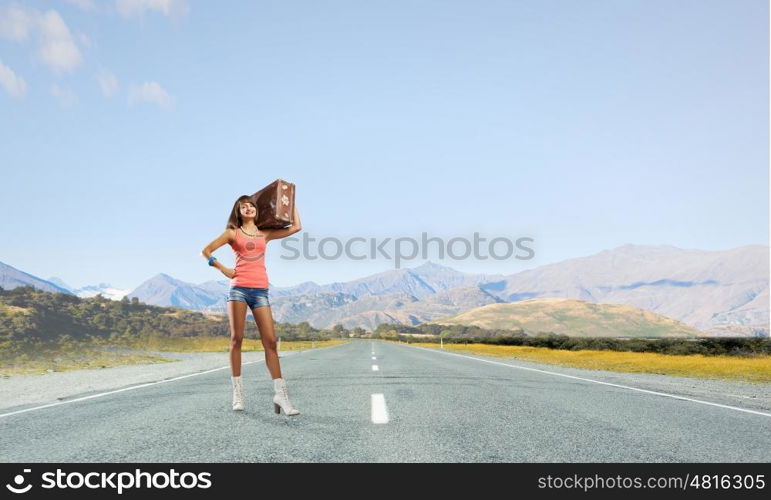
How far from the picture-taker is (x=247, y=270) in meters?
5.05

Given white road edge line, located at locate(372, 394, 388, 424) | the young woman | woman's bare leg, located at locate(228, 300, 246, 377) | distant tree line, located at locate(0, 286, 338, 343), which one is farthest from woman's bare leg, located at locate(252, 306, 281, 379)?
distant tree line, located at locate(0, 286, 338, 343)

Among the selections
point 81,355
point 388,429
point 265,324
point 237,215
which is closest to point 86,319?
point 81,355

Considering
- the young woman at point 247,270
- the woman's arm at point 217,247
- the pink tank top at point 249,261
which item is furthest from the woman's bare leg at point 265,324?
the woman's arm at point 217,247

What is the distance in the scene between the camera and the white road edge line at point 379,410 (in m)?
5.80

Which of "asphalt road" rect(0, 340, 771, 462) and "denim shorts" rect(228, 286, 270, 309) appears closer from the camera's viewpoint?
"asphalt road" rect(0, 340, 771, 462)

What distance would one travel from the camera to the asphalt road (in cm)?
425

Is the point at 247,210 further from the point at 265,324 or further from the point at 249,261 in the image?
the point at 265,324

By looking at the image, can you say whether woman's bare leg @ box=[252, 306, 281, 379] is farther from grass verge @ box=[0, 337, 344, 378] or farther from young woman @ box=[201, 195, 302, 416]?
grass verge @ box=[0, 337, 344, 378]

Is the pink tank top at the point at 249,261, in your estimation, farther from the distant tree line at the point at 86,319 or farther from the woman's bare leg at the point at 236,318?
the distant tree line at the point at 86,319

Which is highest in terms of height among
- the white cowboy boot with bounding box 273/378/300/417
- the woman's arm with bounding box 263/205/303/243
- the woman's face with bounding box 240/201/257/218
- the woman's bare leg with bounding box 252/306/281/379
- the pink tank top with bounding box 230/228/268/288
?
the woman's face with bounding box 240/201/257/218

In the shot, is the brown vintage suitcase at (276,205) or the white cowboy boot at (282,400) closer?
the brown vintage suitcase at (276,205)
